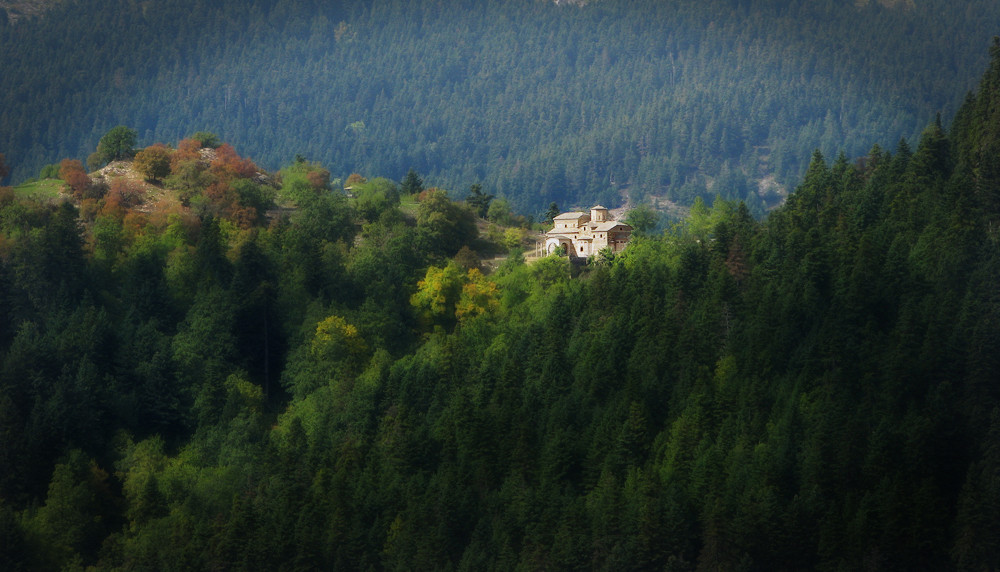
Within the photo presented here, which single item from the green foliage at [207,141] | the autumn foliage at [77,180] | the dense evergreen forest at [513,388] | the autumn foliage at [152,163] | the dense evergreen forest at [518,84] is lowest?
the dense evergreen forest at [513,388]

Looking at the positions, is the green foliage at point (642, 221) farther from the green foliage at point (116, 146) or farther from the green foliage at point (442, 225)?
the green foliage at point (116, 146)

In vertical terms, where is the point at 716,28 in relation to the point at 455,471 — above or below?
above

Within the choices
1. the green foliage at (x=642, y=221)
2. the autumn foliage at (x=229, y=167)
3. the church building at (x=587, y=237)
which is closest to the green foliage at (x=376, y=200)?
the autumn foliage at (x=229, y=167)

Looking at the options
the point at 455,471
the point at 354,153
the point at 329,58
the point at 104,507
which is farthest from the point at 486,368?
the point at 329,58

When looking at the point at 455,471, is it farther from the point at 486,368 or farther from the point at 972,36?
the point at 972,36

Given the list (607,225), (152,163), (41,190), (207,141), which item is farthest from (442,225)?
(41,190)
